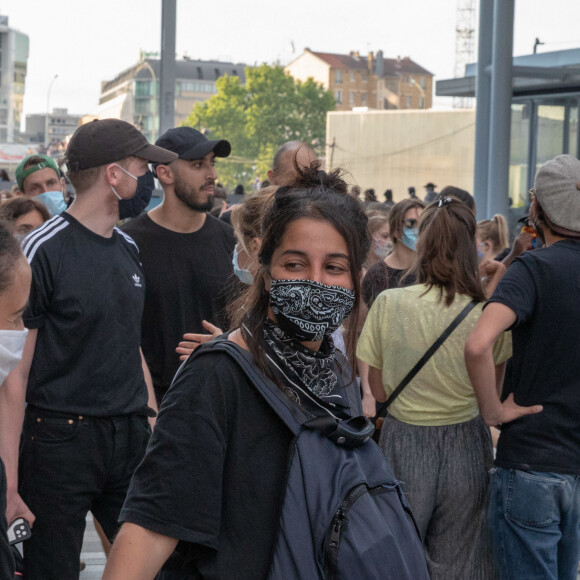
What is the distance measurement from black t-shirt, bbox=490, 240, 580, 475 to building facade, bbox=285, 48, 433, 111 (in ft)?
454

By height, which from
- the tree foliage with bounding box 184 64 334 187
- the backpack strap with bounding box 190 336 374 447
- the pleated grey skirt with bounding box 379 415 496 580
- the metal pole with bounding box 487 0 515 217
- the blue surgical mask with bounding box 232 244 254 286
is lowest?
the pleated grey skirt with bounding box 379 415 496 580

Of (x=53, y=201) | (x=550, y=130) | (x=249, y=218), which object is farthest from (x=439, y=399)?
(x=550, y=130)

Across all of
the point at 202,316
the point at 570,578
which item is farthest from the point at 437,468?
the point at 202,316

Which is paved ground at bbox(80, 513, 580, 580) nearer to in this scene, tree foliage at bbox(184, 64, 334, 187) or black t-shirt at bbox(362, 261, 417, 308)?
black t-shirt at bbox(362, 261, 417, 308)

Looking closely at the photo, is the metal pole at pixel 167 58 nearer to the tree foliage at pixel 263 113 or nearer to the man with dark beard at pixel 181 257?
the man with dark beard at pixel 181 257

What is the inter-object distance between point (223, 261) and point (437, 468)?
1.57m

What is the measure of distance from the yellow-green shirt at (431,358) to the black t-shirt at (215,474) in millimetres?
2309

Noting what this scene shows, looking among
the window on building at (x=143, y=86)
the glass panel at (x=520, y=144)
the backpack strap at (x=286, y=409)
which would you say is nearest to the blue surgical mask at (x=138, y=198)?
the backpack strap at (x=286, y=409)

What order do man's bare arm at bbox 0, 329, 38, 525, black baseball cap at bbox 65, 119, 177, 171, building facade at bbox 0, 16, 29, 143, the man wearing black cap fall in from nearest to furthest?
man's bare arm at bbox 0, 329, 38, 525, the man wearing black cap, black baseball cap at bbox 65, 119, 177, 171, building facade at bbox 0, 16, 29, 143

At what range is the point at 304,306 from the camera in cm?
219

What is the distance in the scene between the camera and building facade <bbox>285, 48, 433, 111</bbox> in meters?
141

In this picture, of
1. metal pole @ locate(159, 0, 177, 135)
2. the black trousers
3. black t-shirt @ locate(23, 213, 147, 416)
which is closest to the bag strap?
black t-shirt @ locate(23, 213, 147, 416)

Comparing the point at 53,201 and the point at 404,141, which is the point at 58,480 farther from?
the point at 404,141

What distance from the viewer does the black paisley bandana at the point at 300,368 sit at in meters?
2.07
